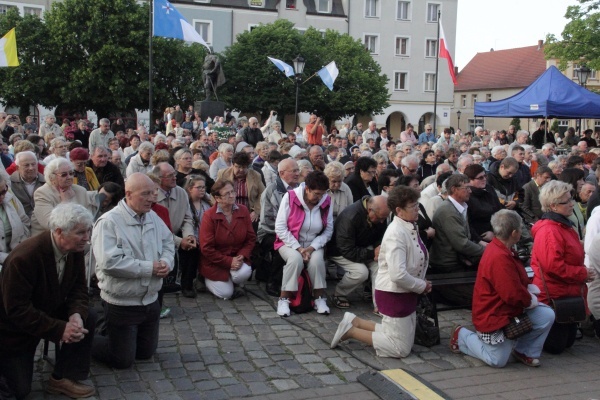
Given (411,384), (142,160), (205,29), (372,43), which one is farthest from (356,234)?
(372,43)

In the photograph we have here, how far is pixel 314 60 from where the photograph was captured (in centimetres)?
5084

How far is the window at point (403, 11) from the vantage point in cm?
6125

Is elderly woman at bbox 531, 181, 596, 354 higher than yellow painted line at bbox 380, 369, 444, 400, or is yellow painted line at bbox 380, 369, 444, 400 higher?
elderly woman at bbox 531, 181, 596, 354

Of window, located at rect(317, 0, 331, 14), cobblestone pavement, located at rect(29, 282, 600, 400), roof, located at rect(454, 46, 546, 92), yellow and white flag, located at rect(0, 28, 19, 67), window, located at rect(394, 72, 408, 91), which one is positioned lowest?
cobblestone pavement, located at rect(29, 282, 600, 400)

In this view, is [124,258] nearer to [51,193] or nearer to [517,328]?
[51,193]

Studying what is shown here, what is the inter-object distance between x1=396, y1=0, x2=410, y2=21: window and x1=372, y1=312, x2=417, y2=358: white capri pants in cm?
5860

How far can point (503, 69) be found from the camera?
7456cm

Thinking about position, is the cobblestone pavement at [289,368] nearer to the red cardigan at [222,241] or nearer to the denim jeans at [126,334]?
the denim jeans at [126,334]

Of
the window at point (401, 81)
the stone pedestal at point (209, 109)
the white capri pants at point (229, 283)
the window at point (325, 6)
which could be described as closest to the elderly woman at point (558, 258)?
the white capri pants at point (229, 283)

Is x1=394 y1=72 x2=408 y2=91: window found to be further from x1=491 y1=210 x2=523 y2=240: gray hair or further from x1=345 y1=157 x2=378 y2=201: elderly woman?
x1=491 y1=210 x2=523 y2=240: gray hair

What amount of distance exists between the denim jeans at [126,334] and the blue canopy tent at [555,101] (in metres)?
16.1

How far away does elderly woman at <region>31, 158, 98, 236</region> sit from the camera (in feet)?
23.2

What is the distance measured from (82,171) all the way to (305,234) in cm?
322

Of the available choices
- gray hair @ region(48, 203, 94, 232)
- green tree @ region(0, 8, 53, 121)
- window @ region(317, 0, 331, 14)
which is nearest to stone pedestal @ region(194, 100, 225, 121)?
gray hair @ region(48, 203, 94, 232)
